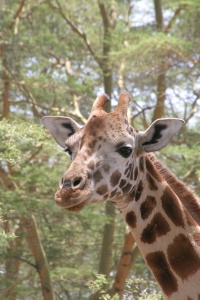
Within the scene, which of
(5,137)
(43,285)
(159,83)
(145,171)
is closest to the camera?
(145,171)

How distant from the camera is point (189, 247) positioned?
17.7ft

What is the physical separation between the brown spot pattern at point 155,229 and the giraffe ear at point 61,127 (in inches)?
40.7

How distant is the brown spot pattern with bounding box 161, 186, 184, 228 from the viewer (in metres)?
5.49

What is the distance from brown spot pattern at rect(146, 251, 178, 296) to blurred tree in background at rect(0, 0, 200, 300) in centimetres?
706

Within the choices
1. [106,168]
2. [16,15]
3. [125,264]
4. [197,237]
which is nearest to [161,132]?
[106,168]

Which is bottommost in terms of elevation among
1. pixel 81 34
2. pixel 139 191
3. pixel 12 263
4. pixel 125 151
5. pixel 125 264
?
pixel 12 263

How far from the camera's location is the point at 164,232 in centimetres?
546

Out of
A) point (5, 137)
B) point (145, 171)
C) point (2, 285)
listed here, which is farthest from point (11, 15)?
point (145, 171)

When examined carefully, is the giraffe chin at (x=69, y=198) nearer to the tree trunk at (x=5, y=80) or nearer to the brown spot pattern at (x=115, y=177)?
the brown spot pattern at (x=115, y=177)

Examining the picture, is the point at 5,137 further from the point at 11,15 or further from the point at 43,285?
the point at 11,15

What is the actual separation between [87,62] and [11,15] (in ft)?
14.7

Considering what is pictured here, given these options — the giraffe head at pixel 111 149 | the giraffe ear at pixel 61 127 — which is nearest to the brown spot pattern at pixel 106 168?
the giraffe head at pixel 111 149

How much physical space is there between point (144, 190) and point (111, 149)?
506 mm

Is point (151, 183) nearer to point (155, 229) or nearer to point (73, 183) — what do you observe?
point (155, 229)
